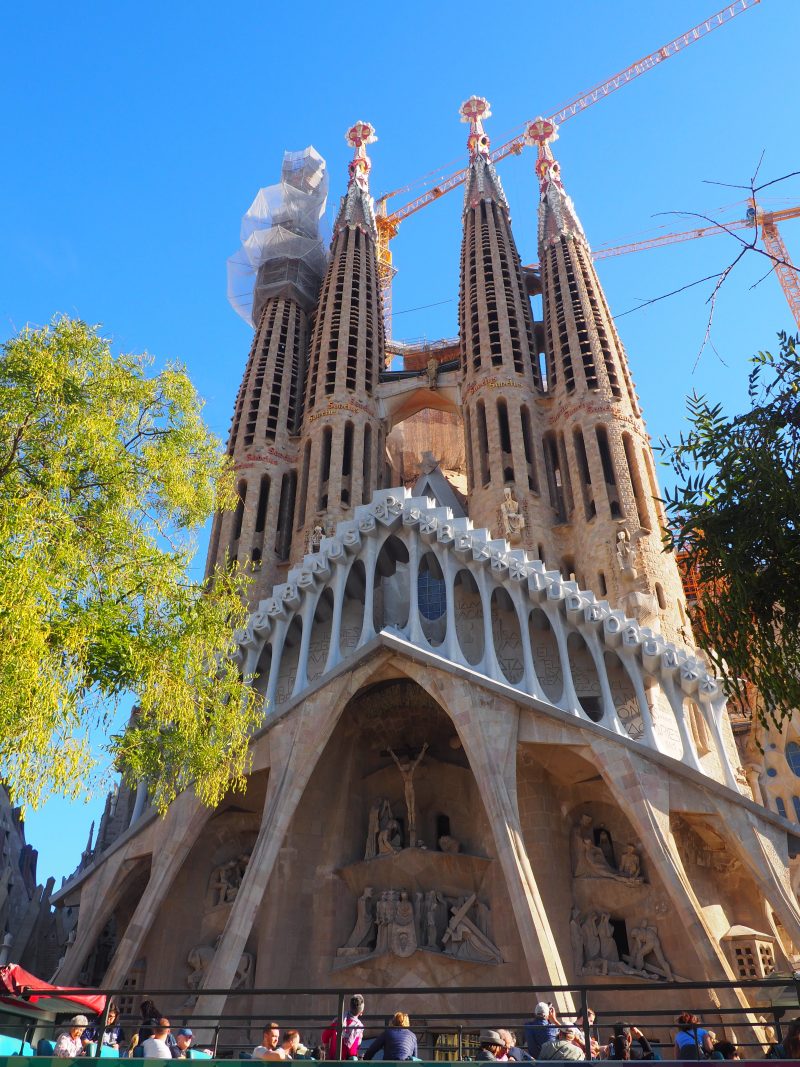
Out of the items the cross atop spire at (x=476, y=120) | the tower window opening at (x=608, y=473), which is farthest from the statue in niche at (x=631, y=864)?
the cross atop spire at (x=476, y=120)

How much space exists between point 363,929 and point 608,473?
39.4ft

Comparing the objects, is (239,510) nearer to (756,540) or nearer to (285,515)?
(285,515)

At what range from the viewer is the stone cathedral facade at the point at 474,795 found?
14992 mm

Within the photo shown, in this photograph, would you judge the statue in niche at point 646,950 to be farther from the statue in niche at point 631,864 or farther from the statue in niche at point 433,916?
the statue in niche at point 433,916

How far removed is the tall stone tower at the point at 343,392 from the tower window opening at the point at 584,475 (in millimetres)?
5902

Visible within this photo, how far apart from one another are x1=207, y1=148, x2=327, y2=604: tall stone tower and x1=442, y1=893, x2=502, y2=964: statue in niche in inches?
339

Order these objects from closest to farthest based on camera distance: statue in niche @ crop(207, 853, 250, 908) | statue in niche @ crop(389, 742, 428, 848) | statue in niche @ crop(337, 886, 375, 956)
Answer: statue in niche @ crop(337, 886, 375, 956) → statue in niche @ crop(207, 853, 250, 908) → statue in niche @ crop(389, 742, 428, 848)

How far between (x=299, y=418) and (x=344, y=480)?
3.77 m

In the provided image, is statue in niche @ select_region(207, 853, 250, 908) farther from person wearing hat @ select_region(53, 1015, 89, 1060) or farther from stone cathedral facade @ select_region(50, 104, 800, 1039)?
person wearing hat @ select_region(53, 1015, 89, 1060)

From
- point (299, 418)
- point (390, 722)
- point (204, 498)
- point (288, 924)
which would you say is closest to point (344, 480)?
point (299, 418)

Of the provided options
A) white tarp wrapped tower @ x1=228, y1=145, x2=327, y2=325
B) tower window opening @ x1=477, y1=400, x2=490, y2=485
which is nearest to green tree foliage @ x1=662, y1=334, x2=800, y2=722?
tower window opening @ x1=477, y1=400, x2=490, y2=485

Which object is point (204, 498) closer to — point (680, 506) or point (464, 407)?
point (680, 506)

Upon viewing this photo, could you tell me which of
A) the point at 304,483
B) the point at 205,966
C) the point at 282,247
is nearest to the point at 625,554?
the point at 304,483

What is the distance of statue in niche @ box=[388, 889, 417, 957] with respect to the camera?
16.0m
